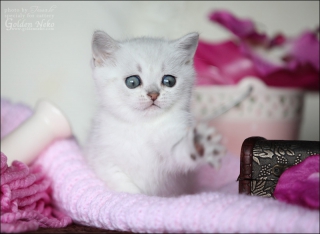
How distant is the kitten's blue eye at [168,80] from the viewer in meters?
0.82

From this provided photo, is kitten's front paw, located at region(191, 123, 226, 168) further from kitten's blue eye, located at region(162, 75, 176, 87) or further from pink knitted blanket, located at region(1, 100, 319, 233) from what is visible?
kitten's blue eye, located at region(162, 75, 176, 87)

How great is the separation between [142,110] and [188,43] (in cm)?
19

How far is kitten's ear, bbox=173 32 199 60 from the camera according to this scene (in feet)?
2.84

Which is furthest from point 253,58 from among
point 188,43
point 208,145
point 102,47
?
point 208,145

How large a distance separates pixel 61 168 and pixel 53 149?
3.4 inches

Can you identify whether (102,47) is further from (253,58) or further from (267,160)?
(253,58)

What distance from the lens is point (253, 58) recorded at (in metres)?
1.40

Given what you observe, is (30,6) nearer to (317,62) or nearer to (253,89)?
(253,89)

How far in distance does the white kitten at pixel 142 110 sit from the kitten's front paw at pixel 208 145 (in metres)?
0.10

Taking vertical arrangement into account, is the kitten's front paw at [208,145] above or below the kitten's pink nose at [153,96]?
below

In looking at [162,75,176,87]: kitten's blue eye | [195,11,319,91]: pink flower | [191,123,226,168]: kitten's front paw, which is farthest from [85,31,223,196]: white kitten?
[195,11,319,91]: pink flower

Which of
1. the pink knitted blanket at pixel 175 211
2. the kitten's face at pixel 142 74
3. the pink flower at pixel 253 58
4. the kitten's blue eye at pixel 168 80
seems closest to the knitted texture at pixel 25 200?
the pink knitted blanket at pixel 175 211

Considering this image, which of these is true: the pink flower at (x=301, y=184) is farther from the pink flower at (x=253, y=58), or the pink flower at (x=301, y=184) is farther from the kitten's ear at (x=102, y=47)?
the pink flower at (x=253, y=58)

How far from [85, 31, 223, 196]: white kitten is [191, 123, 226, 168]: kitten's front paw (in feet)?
0.34
